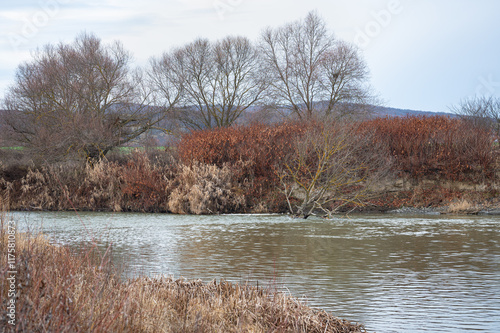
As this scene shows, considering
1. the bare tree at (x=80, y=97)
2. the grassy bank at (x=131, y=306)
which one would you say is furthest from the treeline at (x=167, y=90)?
the grassy bank at (x=131, y=306)

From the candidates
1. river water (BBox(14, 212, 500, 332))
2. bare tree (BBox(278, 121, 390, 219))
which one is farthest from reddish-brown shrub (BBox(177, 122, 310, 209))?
river water (BBox(14, 212, 500, 332))

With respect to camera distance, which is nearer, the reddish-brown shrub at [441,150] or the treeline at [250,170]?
the treeline at [250,170]

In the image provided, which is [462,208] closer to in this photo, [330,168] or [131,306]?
[330,168]

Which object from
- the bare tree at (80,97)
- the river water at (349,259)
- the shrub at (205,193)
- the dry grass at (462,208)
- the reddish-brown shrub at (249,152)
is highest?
the bare tree at (80,97)

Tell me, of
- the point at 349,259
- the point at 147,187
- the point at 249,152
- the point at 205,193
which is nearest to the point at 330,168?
the point at 249,152

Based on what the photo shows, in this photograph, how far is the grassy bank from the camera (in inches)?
170

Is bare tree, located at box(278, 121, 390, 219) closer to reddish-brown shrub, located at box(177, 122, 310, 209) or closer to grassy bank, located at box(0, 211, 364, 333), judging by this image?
reddish-brown shrub, located at box(177, 122, 310, 209)

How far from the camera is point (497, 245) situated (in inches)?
575

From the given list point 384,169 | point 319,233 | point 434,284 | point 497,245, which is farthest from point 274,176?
point 434,284

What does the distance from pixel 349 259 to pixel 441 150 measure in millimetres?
18426

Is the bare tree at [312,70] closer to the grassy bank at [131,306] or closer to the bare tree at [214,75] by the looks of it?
the bare tree at [214,75]

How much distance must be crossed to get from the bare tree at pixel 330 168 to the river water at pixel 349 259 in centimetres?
153

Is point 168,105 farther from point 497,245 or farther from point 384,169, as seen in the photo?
point 497,245

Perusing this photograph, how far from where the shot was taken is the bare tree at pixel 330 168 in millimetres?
23016
